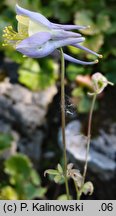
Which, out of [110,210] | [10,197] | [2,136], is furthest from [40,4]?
[110,210]

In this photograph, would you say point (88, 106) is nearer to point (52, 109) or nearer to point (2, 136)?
point (52, 109)

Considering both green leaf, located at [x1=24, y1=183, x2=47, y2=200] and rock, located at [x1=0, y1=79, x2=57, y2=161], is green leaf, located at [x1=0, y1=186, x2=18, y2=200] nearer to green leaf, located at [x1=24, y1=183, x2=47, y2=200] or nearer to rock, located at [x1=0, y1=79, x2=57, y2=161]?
green leaf, located at [x1=24, y1=183, x2=47, y2=200]

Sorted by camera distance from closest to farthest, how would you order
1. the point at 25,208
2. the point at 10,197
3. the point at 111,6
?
the point at 25,208 < the point at 10,197 < the point at 111,6

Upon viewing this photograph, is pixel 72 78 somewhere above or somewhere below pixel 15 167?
above

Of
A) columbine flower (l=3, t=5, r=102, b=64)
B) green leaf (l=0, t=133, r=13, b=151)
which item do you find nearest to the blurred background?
green leaf (l=0, t=133, r=13, b=151)

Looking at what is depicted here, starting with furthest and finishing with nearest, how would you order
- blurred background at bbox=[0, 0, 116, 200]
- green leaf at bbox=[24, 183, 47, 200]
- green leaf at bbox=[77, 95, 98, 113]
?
green leaf at bbox=[77, 95, 98, 113]
blurred background at bbox=[0, 0, 116, 200]
green leaf at bbox=[24, 183, 47, 200]

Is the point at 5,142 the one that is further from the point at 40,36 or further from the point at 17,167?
the point at 40,36

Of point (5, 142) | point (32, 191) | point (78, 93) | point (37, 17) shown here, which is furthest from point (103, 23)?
point (37, 17)
